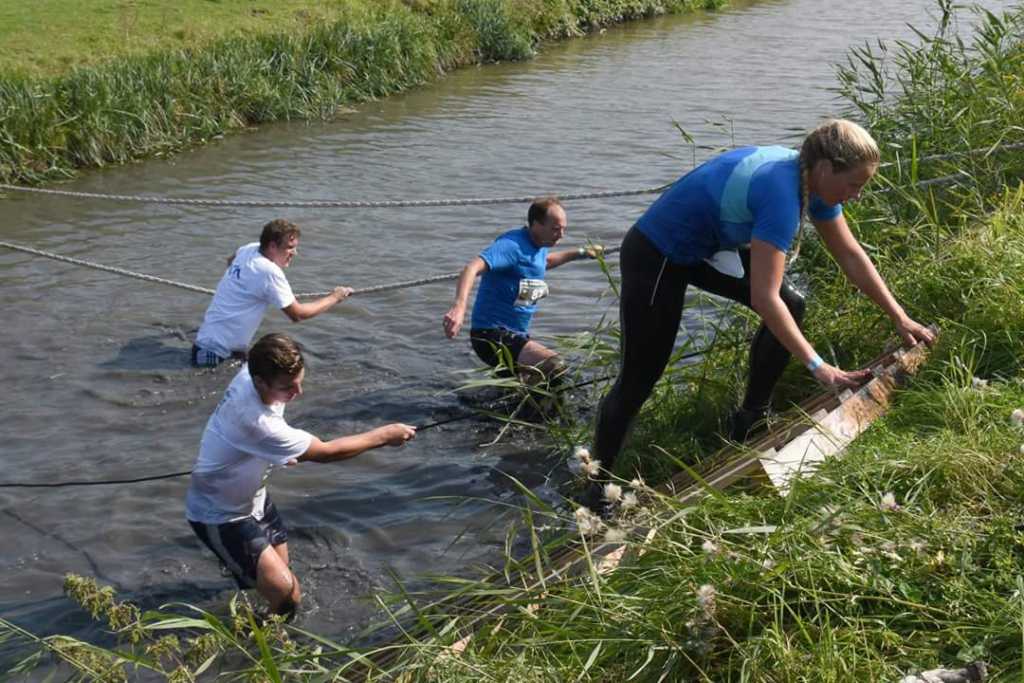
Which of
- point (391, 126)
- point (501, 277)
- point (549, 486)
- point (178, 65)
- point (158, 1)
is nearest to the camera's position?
point (549, 486)

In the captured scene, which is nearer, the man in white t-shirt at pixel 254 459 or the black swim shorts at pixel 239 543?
the man in white t-shirt at pixel 254 459

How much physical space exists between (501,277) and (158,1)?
13.9 m

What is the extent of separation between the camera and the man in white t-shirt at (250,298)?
8.50 meters

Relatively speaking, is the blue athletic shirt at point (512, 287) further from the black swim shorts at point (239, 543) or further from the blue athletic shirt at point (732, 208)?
the black swim shorts at point (239, 543)

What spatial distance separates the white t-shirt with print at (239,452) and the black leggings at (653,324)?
1.39m

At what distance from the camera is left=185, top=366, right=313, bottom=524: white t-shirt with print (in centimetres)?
545

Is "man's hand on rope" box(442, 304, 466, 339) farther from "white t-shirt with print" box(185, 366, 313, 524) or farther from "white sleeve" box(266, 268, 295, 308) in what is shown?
"white sleeve" box(266, 268, 295, 308)

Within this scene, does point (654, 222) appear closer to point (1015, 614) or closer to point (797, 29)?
point (1015, 614)

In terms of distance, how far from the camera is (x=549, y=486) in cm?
700

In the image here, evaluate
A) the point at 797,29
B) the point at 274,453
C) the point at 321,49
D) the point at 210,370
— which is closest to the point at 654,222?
the point at 274,453

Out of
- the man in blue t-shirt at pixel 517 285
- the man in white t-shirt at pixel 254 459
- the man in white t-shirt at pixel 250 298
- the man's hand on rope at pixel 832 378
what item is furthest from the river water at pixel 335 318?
the man's hand on rope at pixel 832 378

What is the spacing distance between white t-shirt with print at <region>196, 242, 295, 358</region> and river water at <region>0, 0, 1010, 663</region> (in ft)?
0.86

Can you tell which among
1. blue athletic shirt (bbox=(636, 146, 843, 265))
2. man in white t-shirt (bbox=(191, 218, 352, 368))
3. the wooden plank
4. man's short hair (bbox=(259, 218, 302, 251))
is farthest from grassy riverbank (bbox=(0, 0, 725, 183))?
the wooden plank

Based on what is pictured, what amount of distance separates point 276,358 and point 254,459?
0.56 metres
